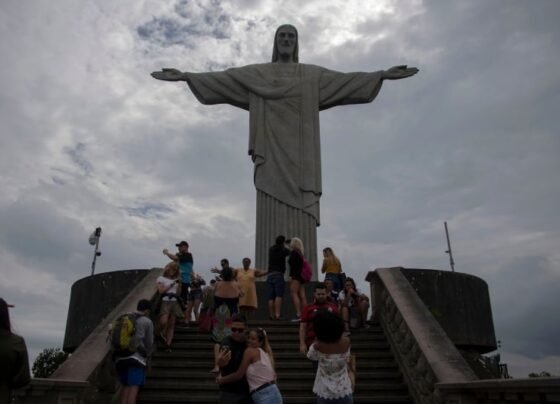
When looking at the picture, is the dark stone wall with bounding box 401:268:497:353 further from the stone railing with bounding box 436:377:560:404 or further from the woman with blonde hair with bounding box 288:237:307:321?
the stone railing with bounding box 436:377:560:404

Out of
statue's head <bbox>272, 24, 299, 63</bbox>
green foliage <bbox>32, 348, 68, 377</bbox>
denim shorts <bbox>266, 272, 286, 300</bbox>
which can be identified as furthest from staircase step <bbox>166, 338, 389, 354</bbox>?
green foliage <bbox>32, 348, 68, 377</bbox>

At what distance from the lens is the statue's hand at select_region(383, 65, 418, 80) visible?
13609mm

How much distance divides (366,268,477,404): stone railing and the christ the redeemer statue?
13.1 feet

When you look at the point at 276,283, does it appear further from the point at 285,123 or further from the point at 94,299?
the point at 285,123

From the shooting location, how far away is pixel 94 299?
1151 centimetres

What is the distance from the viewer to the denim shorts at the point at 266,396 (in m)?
4.04

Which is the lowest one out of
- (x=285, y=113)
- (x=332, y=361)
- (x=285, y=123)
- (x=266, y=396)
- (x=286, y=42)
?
(x=266, y=396)

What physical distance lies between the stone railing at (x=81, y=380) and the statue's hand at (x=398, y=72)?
9250 millimetres

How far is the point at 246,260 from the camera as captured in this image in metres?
8.84

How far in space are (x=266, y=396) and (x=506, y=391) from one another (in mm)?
1805

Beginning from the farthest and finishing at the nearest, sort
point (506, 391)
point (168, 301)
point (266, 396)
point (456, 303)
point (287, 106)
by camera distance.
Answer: point (287, 106) < point (456, 303) < point (168, 301) < point (506, 391) < point (266, 396)

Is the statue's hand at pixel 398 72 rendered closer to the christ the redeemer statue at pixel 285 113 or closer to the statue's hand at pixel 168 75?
the christ the redeemer statue at pixel 285 113

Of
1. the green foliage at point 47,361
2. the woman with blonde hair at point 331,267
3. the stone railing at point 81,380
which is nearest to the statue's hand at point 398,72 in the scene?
the woman with blonde hair at point 331,267

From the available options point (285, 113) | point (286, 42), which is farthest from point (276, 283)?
point (286, 42)
